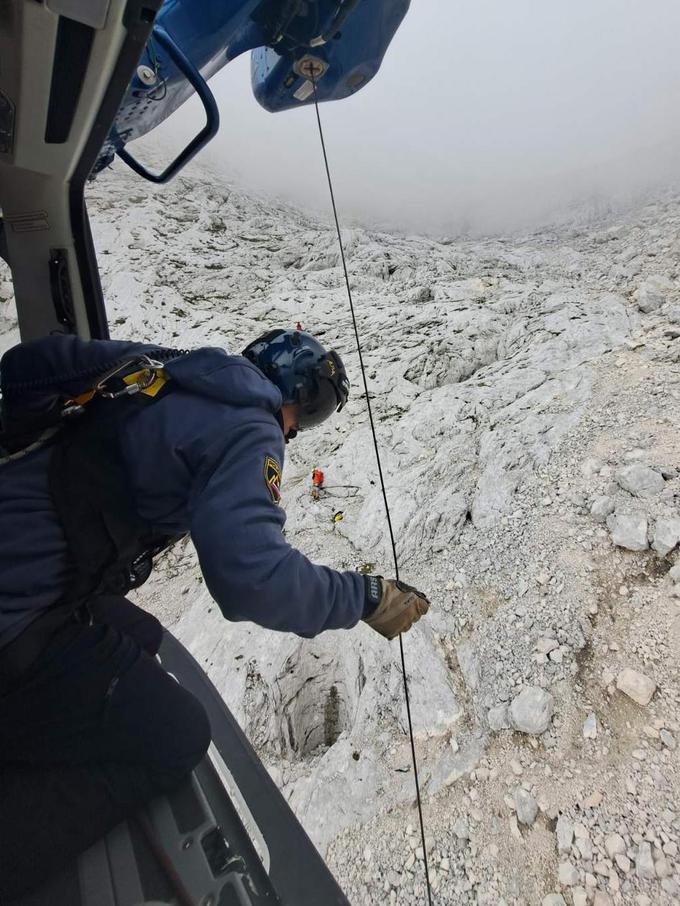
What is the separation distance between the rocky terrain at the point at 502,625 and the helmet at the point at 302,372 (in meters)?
2.06

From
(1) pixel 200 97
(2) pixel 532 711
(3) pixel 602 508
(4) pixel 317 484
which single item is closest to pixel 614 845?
(2) pixel 532 711

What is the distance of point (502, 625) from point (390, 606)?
1662mm

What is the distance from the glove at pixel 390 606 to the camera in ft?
6.02

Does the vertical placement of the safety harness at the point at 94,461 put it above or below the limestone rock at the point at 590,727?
above

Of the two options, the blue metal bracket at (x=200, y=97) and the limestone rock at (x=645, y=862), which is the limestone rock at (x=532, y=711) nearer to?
the limestone rock at (x=645, y=862)

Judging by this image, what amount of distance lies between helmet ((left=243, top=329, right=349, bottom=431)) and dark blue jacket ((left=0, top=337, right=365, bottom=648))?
0.65 meters

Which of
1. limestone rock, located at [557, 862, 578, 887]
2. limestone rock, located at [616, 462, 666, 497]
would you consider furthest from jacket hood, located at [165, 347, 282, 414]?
limestone rock, located at [616, 462, 666, 497]

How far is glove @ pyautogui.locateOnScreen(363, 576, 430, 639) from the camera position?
183 cm

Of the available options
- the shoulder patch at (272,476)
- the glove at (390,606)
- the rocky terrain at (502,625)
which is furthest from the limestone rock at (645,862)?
the shoulder patch at (272,476)

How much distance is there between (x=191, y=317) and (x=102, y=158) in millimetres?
9026

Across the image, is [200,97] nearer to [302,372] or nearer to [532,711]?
[302,372]

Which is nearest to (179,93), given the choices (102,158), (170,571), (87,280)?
(102,158)

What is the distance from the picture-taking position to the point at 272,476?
1480 millimetres

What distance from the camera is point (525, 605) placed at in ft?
10.5
